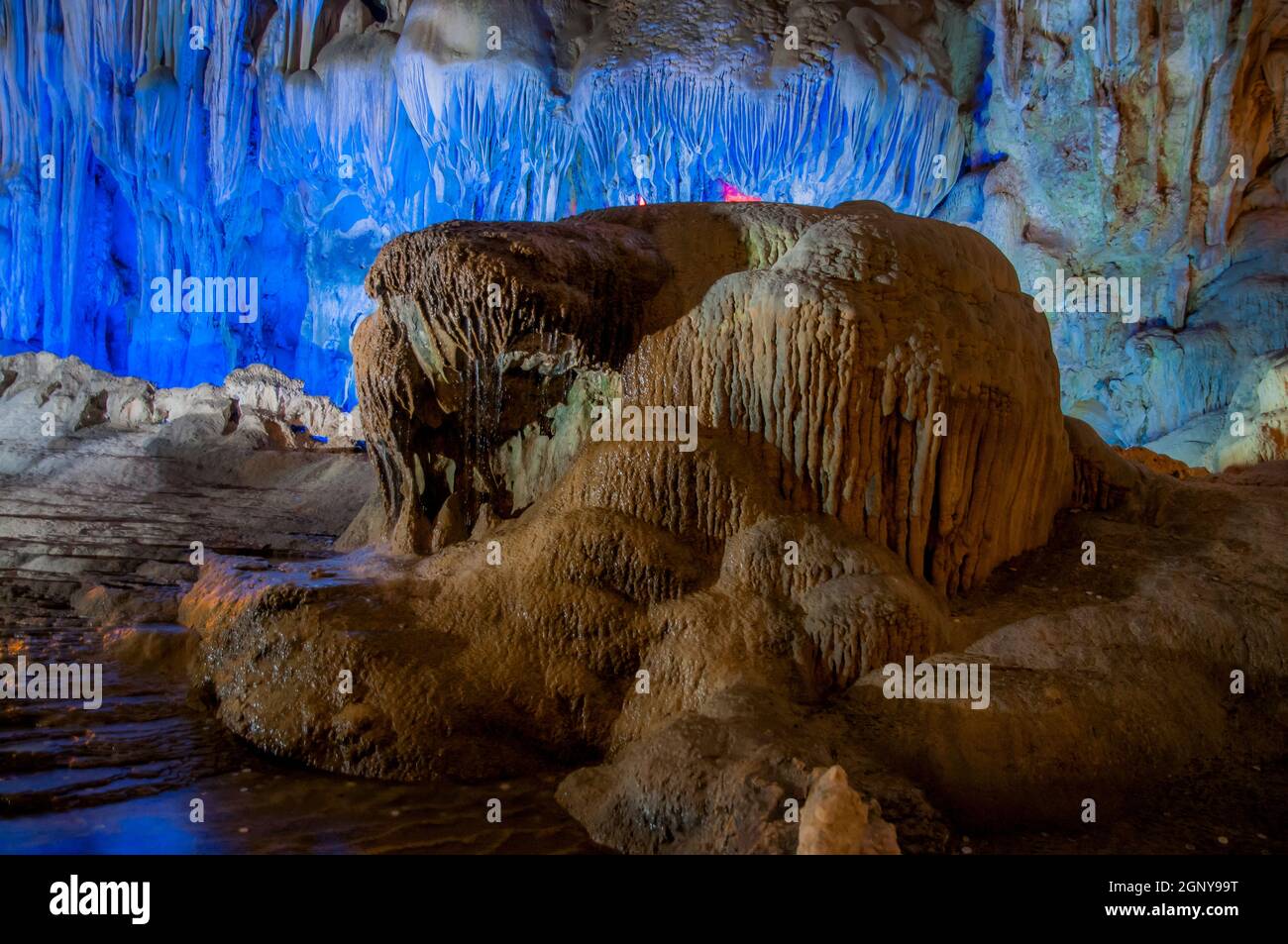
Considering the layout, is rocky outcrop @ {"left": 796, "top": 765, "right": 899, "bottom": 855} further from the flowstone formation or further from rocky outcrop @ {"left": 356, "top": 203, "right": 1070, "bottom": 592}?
rocky outcrop @ {"left": 356, "top": 203, "right": 1070, "bottom": 592}

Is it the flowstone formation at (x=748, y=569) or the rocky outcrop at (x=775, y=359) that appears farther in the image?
the rocky outcrop at (x=775, y=359)

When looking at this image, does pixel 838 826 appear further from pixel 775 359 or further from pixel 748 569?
pixel 775 359

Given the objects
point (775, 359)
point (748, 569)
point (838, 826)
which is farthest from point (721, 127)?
point (838, 826)

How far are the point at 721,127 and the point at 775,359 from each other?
9.18m

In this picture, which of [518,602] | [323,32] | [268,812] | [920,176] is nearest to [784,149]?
[920,176]

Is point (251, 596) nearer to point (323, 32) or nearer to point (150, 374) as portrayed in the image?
point (323, 32)

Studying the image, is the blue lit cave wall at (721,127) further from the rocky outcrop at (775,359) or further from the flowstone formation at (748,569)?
the rocky outcrop at (775,359)

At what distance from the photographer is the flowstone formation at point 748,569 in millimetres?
3959

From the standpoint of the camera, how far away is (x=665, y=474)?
4.86 meters

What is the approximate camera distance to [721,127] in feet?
42.5

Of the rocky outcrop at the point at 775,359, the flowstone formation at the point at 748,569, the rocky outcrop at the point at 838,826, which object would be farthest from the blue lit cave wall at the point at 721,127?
the rocky outcrop at the point at 838,826

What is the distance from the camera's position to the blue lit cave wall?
38.1 ft

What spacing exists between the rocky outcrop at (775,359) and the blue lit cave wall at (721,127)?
25.9 ft

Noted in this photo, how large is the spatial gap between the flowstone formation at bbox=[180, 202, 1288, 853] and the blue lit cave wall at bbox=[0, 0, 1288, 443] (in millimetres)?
7407
